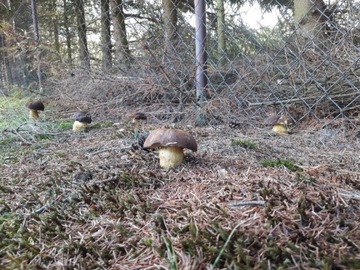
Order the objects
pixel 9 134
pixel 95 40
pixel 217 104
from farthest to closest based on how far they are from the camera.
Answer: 1. pixel 95 40
2. pixel 217 104
3. pixel 9 134

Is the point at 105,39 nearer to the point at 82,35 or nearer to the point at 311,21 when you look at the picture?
the point at 82,35

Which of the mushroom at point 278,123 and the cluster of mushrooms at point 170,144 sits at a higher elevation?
the cluster of mushrooms at point 170,144

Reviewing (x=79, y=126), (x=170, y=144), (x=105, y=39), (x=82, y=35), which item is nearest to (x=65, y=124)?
(x=79, y=126)

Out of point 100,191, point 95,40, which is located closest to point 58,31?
point 95,40

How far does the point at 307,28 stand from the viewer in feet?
15.2

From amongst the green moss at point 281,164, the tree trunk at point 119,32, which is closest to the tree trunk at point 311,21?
the green moss at point 281,164


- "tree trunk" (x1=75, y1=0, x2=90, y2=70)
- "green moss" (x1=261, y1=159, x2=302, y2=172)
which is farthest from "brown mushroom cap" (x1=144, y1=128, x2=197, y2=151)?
"tree trunk" (x1=75, y1=0, x2=90, y2=70)

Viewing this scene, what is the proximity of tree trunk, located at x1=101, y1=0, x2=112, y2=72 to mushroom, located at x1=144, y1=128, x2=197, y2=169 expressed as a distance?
5062mm

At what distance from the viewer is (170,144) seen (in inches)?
72.1

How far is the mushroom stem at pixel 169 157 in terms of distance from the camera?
1961mm

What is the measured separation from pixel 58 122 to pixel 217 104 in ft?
8.15

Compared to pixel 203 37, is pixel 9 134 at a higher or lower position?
lower

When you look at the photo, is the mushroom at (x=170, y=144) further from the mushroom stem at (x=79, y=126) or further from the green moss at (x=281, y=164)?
the mushroom stem at (x=79, y=126)

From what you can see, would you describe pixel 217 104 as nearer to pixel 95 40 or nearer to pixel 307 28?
pixel 307 28
